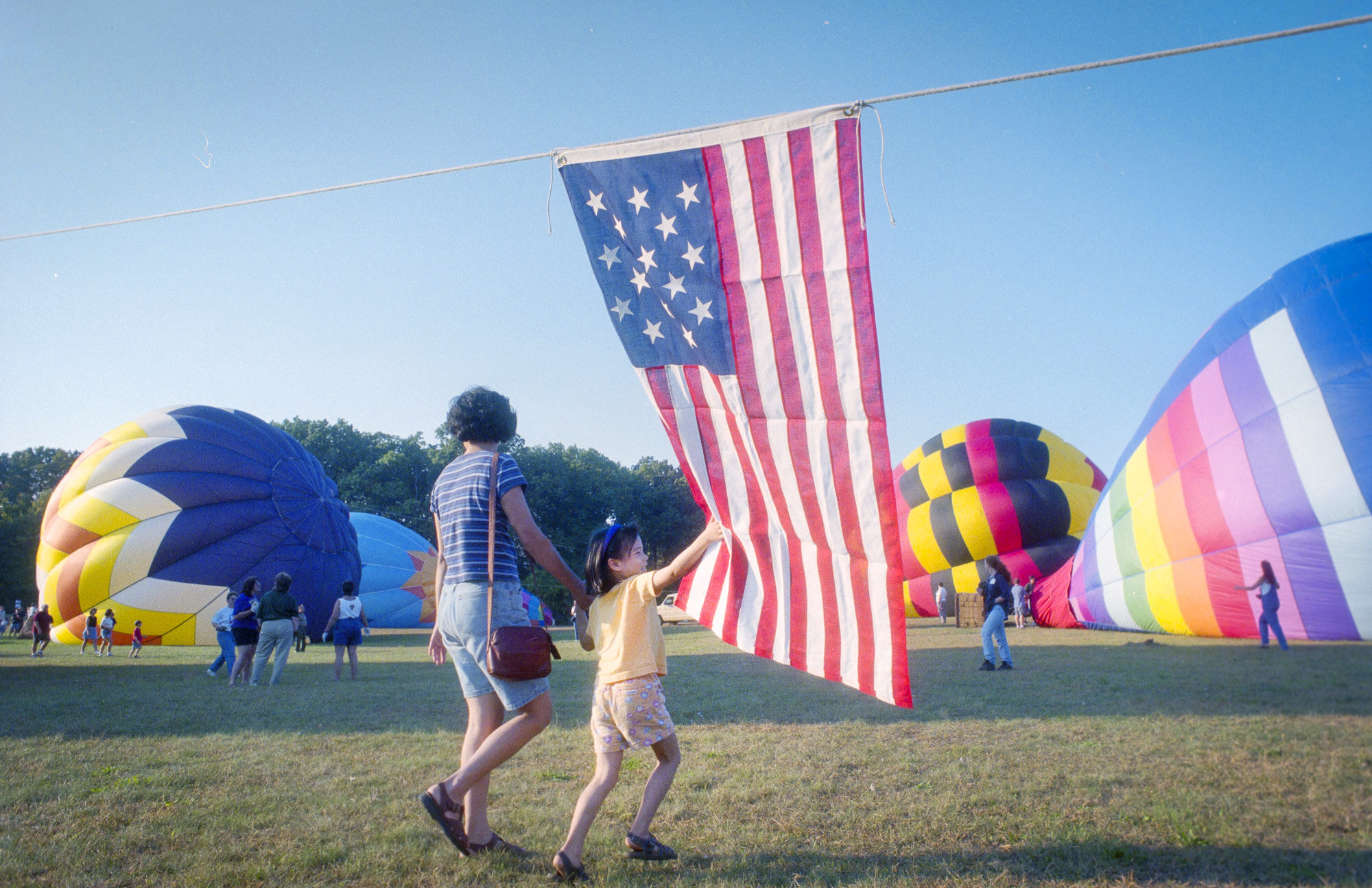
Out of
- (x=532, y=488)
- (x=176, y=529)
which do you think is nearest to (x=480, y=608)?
(x=176, y=529)

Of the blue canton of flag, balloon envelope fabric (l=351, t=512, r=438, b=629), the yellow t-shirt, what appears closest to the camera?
the yellow t-shirt

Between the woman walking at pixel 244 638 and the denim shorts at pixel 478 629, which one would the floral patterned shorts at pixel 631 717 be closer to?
the denim shorts at pixel 478 629

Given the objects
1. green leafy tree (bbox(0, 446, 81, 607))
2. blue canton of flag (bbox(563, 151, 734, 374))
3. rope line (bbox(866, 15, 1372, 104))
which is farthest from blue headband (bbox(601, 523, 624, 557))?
green leafy tree (bbox(0, 446, 81, 607))

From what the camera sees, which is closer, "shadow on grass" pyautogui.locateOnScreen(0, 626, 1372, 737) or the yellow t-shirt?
the yellow t-shirt

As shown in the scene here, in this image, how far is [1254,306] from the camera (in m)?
4.54

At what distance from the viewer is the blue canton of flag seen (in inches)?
148

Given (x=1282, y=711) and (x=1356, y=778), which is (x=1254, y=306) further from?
(x=1356, y=778)

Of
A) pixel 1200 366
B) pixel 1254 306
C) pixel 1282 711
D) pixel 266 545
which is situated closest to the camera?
pixel 1282 711

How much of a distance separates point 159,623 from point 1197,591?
19.4m

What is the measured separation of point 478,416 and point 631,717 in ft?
5.07

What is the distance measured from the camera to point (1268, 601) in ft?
14.2

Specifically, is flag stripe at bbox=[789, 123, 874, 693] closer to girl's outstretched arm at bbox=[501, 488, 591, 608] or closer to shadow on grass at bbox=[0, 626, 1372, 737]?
girl's outstretched arm at bbox=[501, 488, 591, 608]

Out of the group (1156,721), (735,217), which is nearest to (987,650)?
(1156,721)

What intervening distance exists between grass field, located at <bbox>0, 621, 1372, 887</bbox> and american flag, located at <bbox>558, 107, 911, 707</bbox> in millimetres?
926
